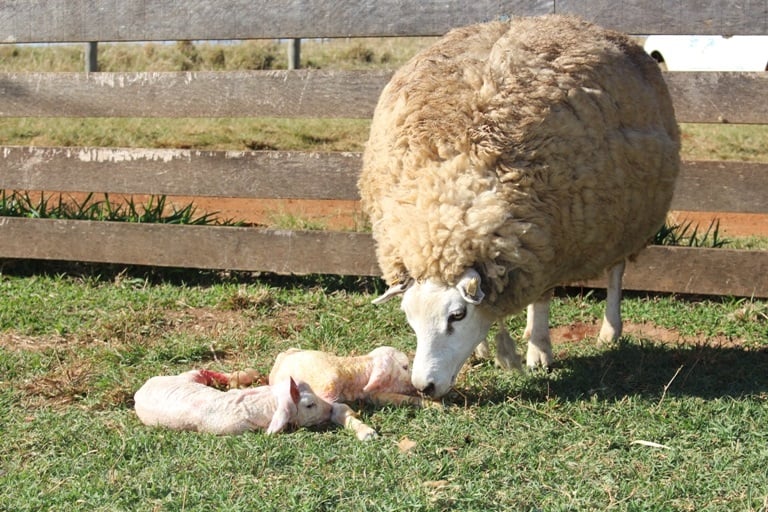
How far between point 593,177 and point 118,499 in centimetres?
229

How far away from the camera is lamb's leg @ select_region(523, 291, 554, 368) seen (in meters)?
4.82

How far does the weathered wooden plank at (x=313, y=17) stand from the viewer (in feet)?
18.3

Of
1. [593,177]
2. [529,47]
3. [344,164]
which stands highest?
[529,47]

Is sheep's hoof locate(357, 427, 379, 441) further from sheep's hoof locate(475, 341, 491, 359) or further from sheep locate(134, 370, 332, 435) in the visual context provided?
sheep's hoof locate(475, 341, 491, 359)

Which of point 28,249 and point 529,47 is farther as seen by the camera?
point 28,249

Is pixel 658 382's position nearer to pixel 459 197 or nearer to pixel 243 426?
pixel 459 197

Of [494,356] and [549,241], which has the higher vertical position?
[549,241]

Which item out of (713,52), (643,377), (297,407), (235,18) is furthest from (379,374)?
(713,52)

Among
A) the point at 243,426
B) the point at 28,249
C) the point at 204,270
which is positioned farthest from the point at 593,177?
the point at 28,249

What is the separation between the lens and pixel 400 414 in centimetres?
405

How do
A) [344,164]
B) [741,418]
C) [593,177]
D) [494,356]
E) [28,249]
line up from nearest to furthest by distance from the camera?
[741,418]
[593,177]
[494,356]
[344,164]
[28,249]

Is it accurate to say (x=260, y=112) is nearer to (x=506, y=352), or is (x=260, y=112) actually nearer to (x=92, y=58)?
(x=506, y=352)

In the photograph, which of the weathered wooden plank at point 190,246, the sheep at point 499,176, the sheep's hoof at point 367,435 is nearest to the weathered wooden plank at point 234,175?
the weathered wooden plank at point 190,246

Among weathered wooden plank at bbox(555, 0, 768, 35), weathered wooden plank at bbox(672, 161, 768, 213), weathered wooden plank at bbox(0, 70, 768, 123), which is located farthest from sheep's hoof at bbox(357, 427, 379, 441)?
weathered wooden plank at bbox(555, 0, 768, 35)
